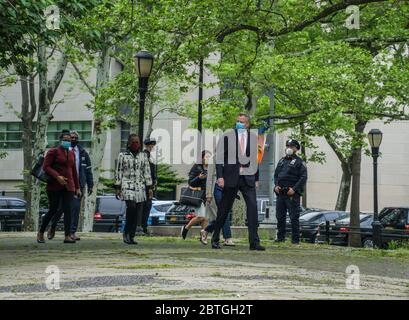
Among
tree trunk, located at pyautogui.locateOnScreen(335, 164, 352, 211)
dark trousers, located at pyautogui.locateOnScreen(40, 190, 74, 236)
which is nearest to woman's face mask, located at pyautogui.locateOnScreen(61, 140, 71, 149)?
dark trousers, located at pyautogui.locateOnScreen(40, 190, 74, 236)

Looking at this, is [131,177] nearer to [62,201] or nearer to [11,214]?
[62,201]

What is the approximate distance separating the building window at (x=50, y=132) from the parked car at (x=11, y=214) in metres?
20.5

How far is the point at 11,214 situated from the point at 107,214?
4.66 metres

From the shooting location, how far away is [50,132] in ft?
207

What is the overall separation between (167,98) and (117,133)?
1600 cm

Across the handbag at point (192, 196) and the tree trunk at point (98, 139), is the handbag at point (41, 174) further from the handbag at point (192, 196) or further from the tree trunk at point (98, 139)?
the tree trunk at point (98, 139)

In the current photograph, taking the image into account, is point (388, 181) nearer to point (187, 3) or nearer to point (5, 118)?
point (5, 118)

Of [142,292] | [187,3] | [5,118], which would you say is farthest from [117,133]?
[142,292]

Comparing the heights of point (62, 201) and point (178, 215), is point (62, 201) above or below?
above

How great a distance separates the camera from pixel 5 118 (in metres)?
64.1

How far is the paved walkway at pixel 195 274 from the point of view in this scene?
7582 millimetres

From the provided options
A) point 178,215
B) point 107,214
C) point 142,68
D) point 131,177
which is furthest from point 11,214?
point 131,177

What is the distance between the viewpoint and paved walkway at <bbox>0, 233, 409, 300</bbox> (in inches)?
299

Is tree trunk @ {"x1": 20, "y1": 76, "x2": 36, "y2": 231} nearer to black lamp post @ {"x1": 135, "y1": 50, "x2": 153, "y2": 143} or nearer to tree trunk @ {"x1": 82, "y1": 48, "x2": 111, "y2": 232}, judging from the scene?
tree trunk @ {"x1": 82, "y1": 48, "x2": 111, "y2": 232}
